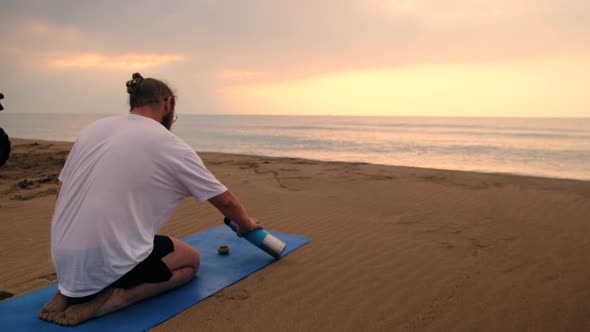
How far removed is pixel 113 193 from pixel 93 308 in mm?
871

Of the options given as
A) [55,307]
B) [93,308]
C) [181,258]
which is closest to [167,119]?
[181,258]

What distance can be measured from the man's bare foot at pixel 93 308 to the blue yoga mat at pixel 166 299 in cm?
4

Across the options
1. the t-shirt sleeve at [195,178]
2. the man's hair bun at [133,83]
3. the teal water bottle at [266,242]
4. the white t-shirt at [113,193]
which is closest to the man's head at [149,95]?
the man's hair bun at [133,83]

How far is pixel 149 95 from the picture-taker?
2.32m

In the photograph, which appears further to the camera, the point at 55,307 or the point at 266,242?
the point at 266,242

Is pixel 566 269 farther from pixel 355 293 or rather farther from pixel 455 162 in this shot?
pixel 455 162

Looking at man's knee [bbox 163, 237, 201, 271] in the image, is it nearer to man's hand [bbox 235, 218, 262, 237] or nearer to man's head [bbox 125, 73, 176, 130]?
man's hand [bbox 235, 218, 262, 237]

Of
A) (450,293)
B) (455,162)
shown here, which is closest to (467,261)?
(450,293)

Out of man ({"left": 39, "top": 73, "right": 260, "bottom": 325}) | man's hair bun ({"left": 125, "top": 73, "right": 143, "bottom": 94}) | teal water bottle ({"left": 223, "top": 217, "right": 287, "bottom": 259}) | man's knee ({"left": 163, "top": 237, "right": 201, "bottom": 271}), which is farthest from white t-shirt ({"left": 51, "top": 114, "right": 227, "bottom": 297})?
teal water bottle ({"left": 223, "top": 217, "right": 287, "bottom": 259})

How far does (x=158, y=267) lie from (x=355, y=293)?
1.50 meters

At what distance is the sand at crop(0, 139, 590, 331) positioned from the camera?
2531mm

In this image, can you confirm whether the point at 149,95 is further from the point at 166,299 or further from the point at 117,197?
the point at 166,299

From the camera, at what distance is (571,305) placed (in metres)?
2.66

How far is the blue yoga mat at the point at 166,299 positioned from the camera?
7.66 feet
